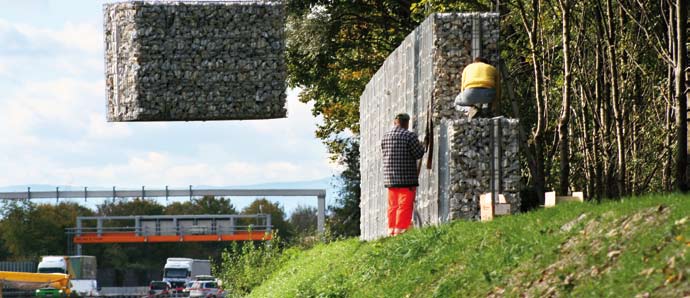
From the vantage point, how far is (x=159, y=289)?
9269 cm

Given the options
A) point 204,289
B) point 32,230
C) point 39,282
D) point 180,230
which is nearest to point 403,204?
point 204,289

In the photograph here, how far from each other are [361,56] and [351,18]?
4.79ft

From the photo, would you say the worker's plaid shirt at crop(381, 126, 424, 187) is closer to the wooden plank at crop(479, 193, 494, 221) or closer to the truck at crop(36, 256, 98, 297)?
the wooden plank at crop(479, 193, 494, 221)

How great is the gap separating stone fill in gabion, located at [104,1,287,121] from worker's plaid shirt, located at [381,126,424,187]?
297 centimetres

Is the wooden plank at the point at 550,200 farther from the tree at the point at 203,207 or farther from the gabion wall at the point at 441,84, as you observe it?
the tree at the point at 203,207

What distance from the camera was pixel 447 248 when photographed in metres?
16.7

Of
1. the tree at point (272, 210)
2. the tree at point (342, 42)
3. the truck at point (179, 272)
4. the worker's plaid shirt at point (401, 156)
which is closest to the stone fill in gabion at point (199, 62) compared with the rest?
the worker's plaid shirt at point (401, 156)

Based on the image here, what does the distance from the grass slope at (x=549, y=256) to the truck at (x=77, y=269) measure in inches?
2908

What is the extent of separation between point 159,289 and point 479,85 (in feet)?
247

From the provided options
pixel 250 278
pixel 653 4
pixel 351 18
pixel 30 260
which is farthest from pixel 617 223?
pixel 30 260

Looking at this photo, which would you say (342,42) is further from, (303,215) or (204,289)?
(303,215)

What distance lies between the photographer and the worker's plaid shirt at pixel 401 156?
68.3 feet

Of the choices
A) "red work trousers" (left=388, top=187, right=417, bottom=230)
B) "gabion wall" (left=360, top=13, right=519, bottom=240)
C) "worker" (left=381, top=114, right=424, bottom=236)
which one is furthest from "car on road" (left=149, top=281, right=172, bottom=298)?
"worker" (left=381, top=114, right=424, bottom=236)

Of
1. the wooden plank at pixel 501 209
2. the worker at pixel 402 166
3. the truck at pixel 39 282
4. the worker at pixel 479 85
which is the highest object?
the worker at pixel 479 85
